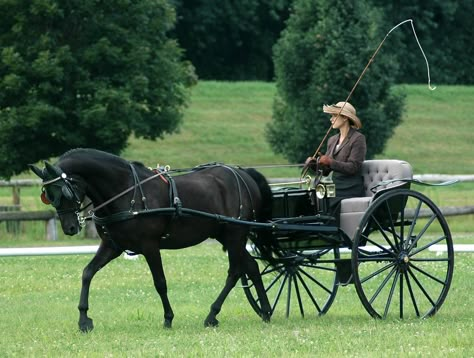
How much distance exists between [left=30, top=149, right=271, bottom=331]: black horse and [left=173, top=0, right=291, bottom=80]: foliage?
44.3 metres

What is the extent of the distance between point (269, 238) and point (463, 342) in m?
2.95

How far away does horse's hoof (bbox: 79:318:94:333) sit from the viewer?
35.8 ft

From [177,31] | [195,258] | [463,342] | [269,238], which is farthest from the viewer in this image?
[177,31]

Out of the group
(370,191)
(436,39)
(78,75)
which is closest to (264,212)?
(370,191)

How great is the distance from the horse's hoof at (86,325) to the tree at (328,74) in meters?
19.5

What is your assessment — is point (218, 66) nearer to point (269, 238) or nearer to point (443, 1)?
point (443, 1)

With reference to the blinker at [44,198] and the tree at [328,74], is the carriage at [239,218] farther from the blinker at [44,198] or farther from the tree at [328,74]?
the tree at [328,74]

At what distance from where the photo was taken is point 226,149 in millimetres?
42719

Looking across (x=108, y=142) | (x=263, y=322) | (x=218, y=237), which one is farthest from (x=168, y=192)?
(x=108, y=142)

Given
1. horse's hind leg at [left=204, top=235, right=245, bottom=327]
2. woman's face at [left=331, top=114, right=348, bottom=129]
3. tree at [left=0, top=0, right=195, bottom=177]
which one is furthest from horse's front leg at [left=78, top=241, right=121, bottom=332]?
tree at [left=0, top=0, right=195, bottom=177]

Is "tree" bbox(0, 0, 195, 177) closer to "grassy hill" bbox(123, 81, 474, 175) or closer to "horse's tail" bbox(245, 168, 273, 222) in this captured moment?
"horse's tail" bbox(245, 168, 273, 222)

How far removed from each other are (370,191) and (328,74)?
59.8 ft

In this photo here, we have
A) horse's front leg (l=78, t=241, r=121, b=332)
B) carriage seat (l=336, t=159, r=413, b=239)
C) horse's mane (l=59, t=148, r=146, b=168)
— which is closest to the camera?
horse's mane (l=59, t=148, r=146, b=168)

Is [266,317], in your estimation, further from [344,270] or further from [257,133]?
[257,133]
